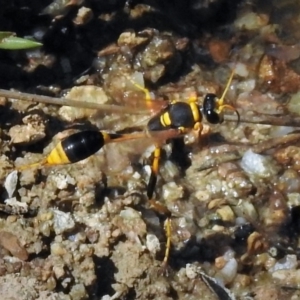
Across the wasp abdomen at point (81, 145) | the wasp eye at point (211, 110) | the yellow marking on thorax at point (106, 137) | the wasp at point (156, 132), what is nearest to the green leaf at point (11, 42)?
the wasp at point (156, 132)

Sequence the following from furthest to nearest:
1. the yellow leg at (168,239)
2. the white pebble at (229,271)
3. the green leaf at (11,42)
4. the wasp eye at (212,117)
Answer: the wasp eye at (212,117) → the white pebble at (229,271) → the yellow leg at (168,239) → the green leaf at (11,42)

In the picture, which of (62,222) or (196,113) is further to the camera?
(196,113)

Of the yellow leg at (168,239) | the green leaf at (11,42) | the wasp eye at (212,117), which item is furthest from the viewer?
the wasp eye at (212,117)

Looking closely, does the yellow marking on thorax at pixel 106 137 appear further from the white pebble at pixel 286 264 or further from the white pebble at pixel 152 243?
the white pebble at pixel 286 264

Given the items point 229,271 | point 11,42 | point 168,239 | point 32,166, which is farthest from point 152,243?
point 11,42

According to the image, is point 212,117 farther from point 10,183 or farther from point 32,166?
point 10,183

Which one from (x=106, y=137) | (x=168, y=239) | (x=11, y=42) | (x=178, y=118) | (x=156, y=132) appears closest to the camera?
(x=11, y=42)

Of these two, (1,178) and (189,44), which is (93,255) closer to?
(1,178)

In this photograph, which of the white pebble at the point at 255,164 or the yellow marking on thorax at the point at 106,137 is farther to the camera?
the white pebble at the point at 255,164

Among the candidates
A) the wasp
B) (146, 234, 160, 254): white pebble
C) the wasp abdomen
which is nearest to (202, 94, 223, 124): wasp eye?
the wasp
